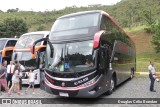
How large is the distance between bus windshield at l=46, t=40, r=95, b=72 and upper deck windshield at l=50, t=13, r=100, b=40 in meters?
0.54

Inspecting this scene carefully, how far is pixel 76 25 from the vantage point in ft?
40.7

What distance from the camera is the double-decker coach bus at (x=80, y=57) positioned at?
11133 millimetres

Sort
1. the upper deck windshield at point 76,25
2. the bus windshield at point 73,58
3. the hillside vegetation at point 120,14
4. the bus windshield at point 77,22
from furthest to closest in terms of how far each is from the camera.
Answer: the hillside vegetation at point 120,14 → the bus windshield at point 77,22 → the upper deck windshield at point 76,25 → the bus windshield at point 73,58

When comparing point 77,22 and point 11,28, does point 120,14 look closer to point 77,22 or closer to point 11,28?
point 11,28

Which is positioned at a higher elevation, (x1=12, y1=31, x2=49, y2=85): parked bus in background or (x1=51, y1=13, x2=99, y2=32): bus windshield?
(x1=51, y1=13, x2=99, y2=32): bus windshield

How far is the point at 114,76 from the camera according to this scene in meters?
14.3

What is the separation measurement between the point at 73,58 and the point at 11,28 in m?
52.4

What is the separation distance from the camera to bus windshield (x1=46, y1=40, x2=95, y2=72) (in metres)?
11.4

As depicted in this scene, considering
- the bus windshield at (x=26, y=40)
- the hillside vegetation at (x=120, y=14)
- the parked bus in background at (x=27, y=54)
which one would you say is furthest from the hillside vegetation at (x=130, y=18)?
the parked bus in background at (x=27, y=54)

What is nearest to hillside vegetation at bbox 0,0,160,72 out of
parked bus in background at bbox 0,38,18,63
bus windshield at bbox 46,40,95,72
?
parked bus in background at bbox 0,38,18,63

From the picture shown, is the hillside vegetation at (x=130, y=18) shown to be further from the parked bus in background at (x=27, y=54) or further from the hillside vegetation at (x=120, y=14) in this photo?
the parked bus in background at (x=27, y=54)

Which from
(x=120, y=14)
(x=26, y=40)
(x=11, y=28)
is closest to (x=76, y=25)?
(x=26, y=40)

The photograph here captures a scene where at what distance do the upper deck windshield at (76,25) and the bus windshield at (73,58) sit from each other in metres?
0.54

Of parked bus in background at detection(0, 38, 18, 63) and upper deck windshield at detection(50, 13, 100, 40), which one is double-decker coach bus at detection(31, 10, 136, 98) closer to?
upper deck windshield at detection(50, 13, 100, 40)
